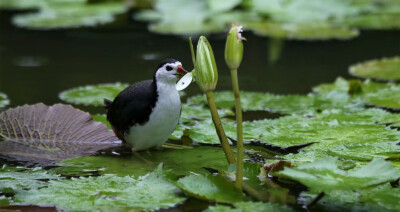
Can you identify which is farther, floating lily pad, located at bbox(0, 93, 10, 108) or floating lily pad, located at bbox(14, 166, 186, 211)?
floating lily pad, located at bbox(0, 93, 10, 108)

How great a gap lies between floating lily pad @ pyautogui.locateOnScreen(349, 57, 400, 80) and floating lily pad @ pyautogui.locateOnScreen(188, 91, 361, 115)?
0.74 m

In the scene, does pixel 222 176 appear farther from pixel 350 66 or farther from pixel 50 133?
pixel 350 66

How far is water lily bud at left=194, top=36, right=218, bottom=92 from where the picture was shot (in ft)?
7.43

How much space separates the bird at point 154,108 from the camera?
2.91 m

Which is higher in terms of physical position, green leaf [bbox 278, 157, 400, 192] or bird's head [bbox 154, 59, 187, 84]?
bird's head [bbox 154, 59, 187, 84]

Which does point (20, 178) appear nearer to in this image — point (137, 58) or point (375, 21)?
point (137, 58)

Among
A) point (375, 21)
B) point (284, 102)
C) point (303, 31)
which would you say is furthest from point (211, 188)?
point (375, 21)

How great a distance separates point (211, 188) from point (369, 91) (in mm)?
2205

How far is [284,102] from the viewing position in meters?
3.89

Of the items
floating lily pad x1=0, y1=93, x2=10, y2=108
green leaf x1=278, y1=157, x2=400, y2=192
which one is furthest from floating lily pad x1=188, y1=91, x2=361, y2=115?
green leaf x1=278, y1=157, x2=400, y2=192

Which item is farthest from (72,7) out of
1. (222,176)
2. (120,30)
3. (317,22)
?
(222,176)

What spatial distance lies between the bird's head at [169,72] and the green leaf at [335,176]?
3.14 ft

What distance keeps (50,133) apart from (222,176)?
3.81 feet

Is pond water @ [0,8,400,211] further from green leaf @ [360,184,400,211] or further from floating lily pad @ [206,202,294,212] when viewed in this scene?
floating lily pad @ [206,202,294,212]
